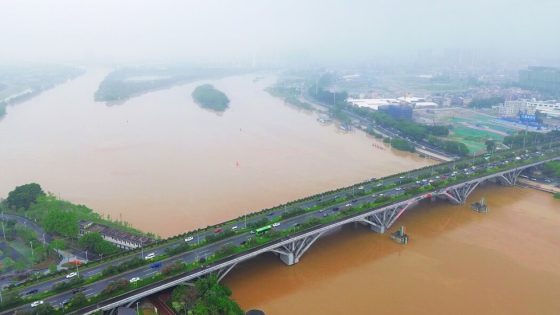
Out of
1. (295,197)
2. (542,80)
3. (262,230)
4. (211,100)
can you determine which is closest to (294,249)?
(262,230)

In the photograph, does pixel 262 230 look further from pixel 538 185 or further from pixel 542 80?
pixel 542 80

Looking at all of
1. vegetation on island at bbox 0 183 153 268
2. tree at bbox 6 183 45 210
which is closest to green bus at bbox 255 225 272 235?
vegetation on island at bbox 0 183 153 268

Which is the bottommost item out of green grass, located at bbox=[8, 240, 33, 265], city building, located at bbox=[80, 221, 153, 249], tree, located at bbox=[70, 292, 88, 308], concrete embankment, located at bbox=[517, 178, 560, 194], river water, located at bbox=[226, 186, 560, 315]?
concrete embankment, located at bbox=[517, 178, 560, 194]

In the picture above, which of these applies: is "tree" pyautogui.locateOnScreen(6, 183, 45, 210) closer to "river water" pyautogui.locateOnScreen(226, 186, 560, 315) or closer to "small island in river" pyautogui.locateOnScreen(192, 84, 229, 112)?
"river water" pyautogui.locateOnScreen(226, 186, 560, 315)

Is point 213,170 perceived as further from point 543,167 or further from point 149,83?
point 149,83

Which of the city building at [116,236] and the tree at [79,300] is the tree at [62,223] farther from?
the tree at [79,300]

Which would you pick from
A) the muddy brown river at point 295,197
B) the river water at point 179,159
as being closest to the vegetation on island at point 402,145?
the river water at point 179,159
